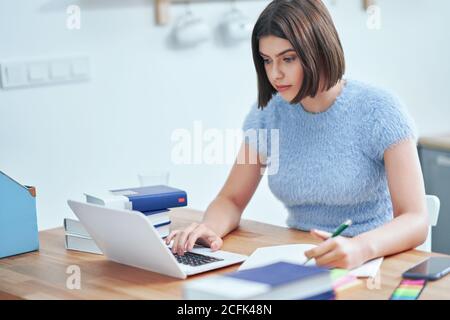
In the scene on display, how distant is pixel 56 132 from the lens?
106 inches

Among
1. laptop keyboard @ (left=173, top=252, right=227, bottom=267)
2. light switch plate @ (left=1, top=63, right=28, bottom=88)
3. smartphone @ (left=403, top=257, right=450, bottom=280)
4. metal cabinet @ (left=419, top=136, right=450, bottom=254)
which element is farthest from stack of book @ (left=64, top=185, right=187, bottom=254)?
metal cabinet @ (left=419, top=136, right=450, bottom=254)

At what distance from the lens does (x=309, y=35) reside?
200 cm

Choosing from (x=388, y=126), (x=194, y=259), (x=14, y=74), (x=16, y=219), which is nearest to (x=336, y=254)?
(x=194, y=259)

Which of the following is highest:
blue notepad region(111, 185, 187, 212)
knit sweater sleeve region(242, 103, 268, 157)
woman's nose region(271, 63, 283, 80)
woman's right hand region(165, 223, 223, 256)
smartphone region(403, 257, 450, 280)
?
woman's nose region(271, 63, 283, 80)

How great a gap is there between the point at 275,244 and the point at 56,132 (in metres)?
1.03

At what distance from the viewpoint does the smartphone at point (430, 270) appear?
164 cm

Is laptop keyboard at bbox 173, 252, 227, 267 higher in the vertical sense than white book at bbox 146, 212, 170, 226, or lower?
lower

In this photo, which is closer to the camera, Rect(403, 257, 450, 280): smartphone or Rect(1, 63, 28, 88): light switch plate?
Rect(403, 257, 450, 280): smartphone

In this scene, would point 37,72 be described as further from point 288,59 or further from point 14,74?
point 288,59

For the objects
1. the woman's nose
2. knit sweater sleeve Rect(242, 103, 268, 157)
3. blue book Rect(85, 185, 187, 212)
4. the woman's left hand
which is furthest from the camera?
knit sweater sleeve Rect(242, 103, 268, 157)

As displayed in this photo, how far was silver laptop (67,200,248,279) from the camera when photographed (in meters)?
1.68

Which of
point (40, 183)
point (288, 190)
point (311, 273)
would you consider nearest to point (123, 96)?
point (40, 183)

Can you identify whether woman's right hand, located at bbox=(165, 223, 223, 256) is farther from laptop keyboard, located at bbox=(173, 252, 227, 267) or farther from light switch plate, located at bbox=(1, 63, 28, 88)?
light switch plate, located at bbox=(1, 63, 28, 88)

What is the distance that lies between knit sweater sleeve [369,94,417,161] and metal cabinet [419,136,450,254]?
1391 millimetres
